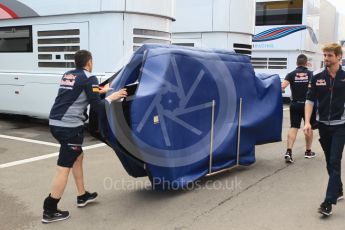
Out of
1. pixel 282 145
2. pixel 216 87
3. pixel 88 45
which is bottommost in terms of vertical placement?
pixel 282 145

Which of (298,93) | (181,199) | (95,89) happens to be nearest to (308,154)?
(298,93)

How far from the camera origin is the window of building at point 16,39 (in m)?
10.3

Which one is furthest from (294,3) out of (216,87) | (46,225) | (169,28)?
(46,225)

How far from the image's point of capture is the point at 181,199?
5395 mm

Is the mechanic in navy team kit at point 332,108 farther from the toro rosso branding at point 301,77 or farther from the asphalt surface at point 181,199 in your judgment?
the toro rosso branding at point 301,77

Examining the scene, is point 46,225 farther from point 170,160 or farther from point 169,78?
point 169,78

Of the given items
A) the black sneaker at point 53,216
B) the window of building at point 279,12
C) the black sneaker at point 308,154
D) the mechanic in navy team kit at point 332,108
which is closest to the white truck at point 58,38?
the black sneaker at point 308,154

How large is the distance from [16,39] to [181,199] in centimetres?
689

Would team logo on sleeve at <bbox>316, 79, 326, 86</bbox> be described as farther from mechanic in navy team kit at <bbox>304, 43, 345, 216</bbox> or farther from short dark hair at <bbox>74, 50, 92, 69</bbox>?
short dark hair at <bbox>74, 50, 92, 69</bbox>

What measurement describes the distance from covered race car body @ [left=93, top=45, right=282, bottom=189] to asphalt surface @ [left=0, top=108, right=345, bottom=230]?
0.86 ft

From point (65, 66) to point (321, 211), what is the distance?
6.51 meters

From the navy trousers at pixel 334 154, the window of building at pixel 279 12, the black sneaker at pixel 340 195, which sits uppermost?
the window of building at pixel 279 12

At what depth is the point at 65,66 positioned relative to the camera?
381 inches

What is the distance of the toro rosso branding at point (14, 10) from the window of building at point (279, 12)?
31.8ft
